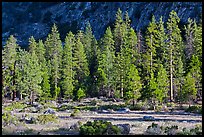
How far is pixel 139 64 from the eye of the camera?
5338 cm

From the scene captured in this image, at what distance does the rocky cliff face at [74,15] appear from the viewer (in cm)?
9206

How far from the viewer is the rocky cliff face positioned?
92062mm

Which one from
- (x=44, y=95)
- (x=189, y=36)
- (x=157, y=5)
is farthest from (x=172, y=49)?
(x=157, y=5)

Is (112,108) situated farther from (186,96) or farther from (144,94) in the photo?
(186,96)

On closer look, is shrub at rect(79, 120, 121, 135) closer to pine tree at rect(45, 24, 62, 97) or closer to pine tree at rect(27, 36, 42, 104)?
pine tree at rect(27, 36, 42, 104)

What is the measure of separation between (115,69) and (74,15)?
70.0 meters

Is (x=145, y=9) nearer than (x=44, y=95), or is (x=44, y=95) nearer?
(x=44, y=95)

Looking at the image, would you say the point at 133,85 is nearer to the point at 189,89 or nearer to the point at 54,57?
the point at 189,89

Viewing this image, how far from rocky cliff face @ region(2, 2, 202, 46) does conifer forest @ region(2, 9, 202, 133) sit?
26228 mm

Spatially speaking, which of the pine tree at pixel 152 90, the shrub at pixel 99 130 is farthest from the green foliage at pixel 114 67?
the shrub at pixel 99 130

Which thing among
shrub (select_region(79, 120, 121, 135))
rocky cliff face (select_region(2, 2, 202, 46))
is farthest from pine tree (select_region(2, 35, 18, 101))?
rocky cliff face (select_region(2, 2, 202, 46))

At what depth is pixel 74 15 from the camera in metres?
120

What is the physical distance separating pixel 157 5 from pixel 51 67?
45.4 meters

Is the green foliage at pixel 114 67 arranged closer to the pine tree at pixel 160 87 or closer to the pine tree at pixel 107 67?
the pine tree at pixel 107 67
